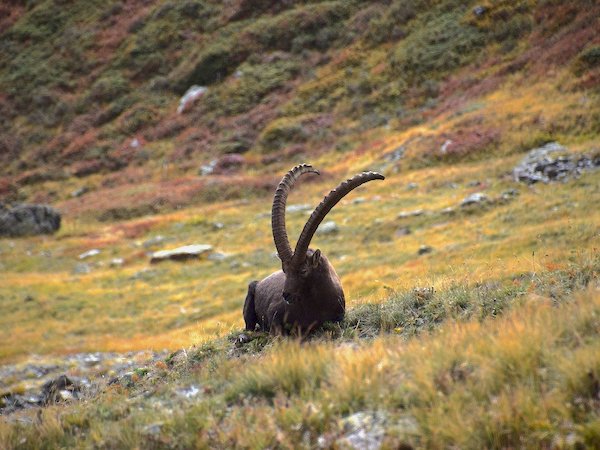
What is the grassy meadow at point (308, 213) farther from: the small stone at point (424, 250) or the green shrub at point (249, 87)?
the green shrub at point (249, 87)

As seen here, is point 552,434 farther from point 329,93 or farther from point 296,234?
point 329,93

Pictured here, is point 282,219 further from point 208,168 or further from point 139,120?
point 139,120

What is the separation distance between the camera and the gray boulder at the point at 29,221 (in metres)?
40.4

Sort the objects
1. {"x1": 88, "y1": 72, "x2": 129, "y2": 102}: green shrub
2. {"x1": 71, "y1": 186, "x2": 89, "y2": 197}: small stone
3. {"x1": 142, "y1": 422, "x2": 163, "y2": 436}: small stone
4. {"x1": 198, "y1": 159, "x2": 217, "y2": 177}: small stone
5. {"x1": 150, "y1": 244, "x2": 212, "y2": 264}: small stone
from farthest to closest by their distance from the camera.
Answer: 1. {"x1": 88, "y1": 72, "x2": 129, "y2": 102}: green shrub
2. {"x1": 71, "y1": 186, "x2": 89, "y2": 197}: small stone
3. {"x1": 198, "y1": 159, "x2": 217, "y2": 177}: small stone
4. {"x1": 150, "y1": 244, "x2": 212, "y2": 264}: small stone
5. {"x1": 142, "y1": 422, "x2": 163, "y2": 436}: small stone

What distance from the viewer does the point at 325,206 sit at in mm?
8875

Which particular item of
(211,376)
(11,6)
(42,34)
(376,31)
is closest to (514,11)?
(376,31)

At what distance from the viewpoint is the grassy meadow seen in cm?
506

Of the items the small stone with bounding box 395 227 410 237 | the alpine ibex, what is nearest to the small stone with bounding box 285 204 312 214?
the small stone with bounding box 395 227 410 237

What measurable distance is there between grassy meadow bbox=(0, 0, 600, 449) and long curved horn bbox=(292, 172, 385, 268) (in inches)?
50.6

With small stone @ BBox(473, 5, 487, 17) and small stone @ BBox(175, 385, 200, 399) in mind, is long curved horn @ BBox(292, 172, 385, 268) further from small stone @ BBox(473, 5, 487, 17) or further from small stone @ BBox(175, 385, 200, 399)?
small stone @ BBox(473, 5, 487, 17)

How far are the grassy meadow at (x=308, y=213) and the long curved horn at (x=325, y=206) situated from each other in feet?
4.22

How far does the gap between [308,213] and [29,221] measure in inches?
807

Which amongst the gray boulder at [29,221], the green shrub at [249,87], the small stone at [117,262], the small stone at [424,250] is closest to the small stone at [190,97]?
the green shrub at [249,87]

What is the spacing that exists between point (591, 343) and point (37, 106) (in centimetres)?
7961
